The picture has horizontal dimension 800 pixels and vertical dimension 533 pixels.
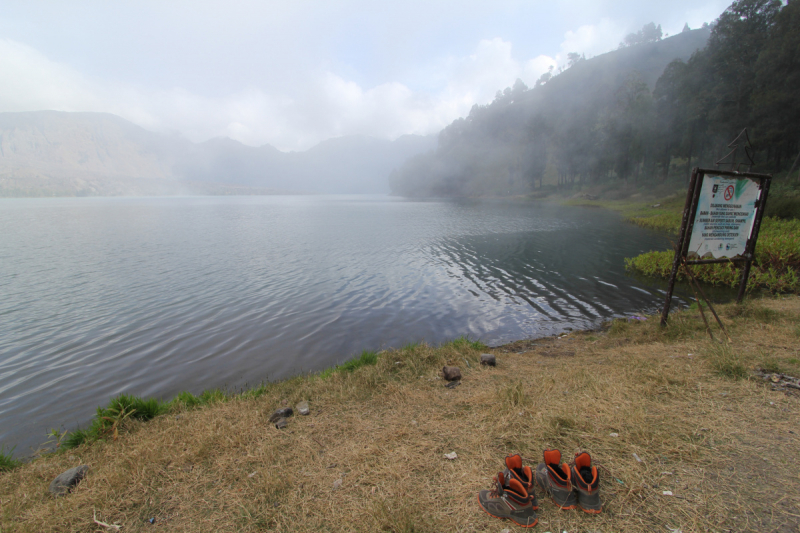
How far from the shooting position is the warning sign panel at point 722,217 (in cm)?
820

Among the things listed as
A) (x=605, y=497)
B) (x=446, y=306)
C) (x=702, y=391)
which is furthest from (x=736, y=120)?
(x=605, y=497)

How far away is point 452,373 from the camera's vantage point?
709cm

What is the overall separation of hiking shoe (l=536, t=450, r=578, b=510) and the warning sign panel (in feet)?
24.6

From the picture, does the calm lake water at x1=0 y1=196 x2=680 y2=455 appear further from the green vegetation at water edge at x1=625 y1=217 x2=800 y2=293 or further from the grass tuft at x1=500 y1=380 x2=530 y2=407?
the grass tuft at x1=500 y1=380 x2=530 y2=407

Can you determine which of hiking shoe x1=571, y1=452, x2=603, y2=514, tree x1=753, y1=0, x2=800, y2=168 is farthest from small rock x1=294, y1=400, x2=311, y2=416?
tree x1=753, y1=0, x2=800, y2=168

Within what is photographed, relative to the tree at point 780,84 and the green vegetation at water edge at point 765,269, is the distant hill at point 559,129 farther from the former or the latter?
the green vegetation at water edge at point 765,269

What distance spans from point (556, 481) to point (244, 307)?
13.4m

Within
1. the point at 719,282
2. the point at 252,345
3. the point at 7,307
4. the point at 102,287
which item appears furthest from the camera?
the point at 102,287

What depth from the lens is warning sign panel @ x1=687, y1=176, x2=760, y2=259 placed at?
820cm

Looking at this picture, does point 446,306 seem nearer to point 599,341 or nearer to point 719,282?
point 599,341

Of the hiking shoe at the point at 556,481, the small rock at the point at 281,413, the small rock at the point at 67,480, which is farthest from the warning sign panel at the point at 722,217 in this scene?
the small rock at the point at 67,480

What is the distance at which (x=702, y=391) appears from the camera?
5.44 meters

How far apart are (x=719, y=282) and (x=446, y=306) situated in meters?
12.3

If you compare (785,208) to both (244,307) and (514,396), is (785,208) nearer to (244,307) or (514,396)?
(514,396)
